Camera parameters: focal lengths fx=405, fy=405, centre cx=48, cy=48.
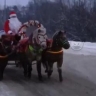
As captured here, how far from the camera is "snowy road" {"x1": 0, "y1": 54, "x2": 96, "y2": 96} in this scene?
35.0ft

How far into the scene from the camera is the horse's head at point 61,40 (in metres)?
11.8

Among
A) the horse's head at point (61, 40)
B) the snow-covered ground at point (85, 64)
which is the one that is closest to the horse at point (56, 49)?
the horse's head at point (61, 40)

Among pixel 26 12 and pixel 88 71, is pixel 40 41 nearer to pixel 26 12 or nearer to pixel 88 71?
pixel 88 71

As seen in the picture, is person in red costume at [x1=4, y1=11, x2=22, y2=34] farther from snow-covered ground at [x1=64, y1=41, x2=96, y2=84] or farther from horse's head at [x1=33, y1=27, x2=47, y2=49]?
snow-covered ground at [x1=64, y1=41, x2=96, y2=84]

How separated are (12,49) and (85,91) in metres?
3.30

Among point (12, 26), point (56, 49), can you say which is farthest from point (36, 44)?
point (12, 26)

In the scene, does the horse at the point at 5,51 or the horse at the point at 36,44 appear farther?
the horse at the point at 5,51

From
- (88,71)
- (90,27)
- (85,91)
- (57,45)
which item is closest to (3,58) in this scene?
(57,45)

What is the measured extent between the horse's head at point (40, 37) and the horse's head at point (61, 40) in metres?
0.36

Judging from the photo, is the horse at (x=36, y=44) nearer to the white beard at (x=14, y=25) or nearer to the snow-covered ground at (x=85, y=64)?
the snow-covered ground at (x=85, y=64)

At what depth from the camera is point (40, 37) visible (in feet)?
38.4

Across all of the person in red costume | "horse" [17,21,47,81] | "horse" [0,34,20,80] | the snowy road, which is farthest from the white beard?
"horse" [17,21,47,81]

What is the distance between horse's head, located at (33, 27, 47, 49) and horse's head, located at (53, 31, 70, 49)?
1.17 feet

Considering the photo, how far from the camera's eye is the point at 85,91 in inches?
428
